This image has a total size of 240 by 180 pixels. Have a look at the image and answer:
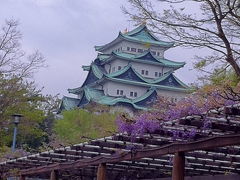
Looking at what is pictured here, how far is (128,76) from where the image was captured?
53250mm

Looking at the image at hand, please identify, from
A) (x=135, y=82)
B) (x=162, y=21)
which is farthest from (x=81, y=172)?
(x=135, y=82)

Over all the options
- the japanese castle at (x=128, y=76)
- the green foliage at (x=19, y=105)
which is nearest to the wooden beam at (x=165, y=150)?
the green foliage at (x=19, y=105)

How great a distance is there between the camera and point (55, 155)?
1290cm

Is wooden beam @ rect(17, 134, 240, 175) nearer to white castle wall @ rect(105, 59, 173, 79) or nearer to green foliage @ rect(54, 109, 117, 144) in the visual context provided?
green foliage @ rect(54, 109, 117, 144)

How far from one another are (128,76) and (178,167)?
1780 inches

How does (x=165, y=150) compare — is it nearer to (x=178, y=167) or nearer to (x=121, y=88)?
(x=178, y=167)

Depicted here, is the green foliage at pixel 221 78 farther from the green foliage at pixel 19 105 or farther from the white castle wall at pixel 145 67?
the white castle wall at pixel 145 67

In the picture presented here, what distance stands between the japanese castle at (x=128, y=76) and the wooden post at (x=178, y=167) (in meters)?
38.9

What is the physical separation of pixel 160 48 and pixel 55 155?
44.9 meters

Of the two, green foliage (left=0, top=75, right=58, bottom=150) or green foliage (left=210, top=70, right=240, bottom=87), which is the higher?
green foliage (left=0, top=75, right=58, bottom=150)

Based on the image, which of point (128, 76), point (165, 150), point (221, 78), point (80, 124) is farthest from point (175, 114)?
point (128, 76)

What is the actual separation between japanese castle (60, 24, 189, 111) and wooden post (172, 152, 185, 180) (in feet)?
127

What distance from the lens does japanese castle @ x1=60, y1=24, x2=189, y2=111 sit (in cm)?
4991

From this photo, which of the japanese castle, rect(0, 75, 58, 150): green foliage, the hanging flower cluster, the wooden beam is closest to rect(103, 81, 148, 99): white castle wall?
the japanese castle
